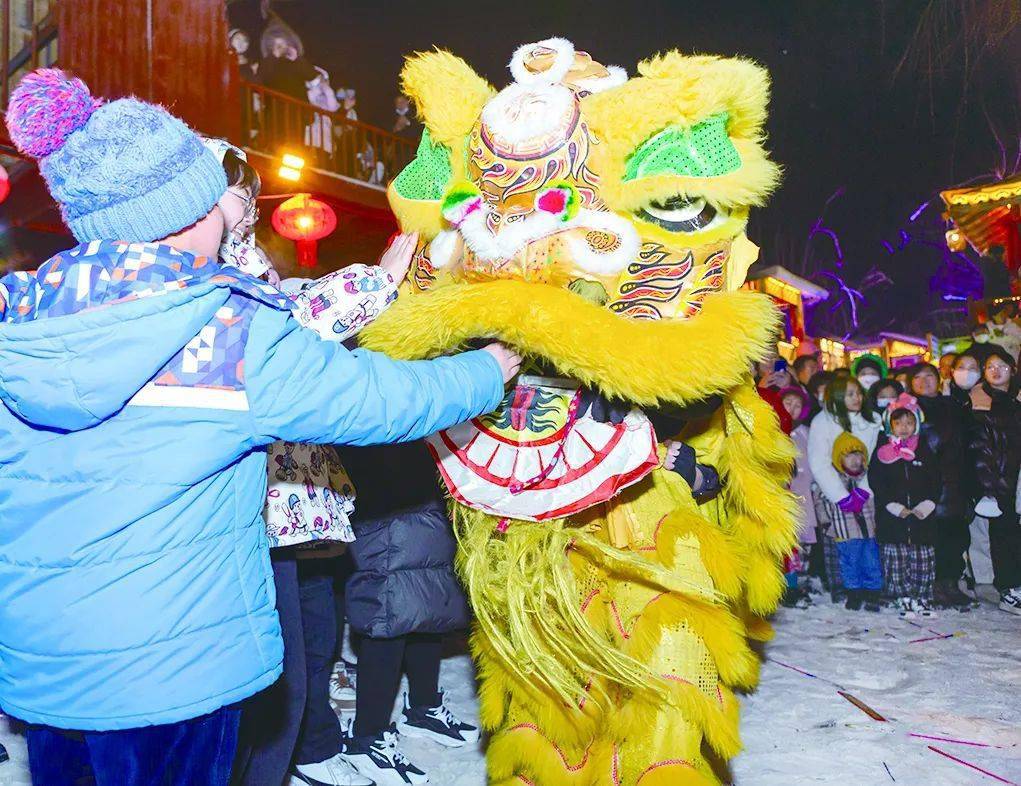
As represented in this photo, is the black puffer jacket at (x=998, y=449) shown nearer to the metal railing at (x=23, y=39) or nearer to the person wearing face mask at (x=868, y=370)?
the person wearing face mask at (x=868, y=370)

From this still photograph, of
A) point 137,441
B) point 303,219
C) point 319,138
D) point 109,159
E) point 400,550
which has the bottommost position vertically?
point 400,550

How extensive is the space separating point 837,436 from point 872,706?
2.01 meters

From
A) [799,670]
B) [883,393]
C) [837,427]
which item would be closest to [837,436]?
[837,427]

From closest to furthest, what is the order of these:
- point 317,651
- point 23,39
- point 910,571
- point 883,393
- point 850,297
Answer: point 317,651 → point 910,571 → point 883,393 → point 23,39 → point 850,297

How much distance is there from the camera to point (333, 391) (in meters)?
1.34

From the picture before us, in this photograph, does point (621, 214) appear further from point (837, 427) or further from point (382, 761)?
point (837, 427)

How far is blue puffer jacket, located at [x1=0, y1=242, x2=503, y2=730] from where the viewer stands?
1.21m

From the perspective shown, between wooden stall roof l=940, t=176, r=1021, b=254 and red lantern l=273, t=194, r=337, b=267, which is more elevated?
wooden stall roof l=940, t=176, r=1021, b=254

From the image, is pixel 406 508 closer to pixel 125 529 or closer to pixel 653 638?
pixel 653 638

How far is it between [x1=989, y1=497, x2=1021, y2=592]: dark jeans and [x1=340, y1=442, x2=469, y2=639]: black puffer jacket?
11.5ft

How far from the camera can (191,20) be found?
6586mm

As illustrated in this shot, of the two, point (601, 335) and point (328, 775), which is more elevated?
point (601, 335)

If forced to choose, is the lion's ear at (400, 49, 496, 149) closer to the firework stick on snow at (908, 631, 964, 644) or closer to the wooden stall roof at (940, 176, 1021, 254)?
the firework stick on snow at (908, 631, 964, 644)

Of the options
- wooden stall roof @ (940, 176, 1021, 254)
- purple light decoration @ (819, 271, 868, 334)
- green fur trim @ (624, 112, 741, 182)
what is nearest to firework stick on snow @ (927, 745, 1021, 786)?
green fur trim @ (624, 112, 741, 182)
